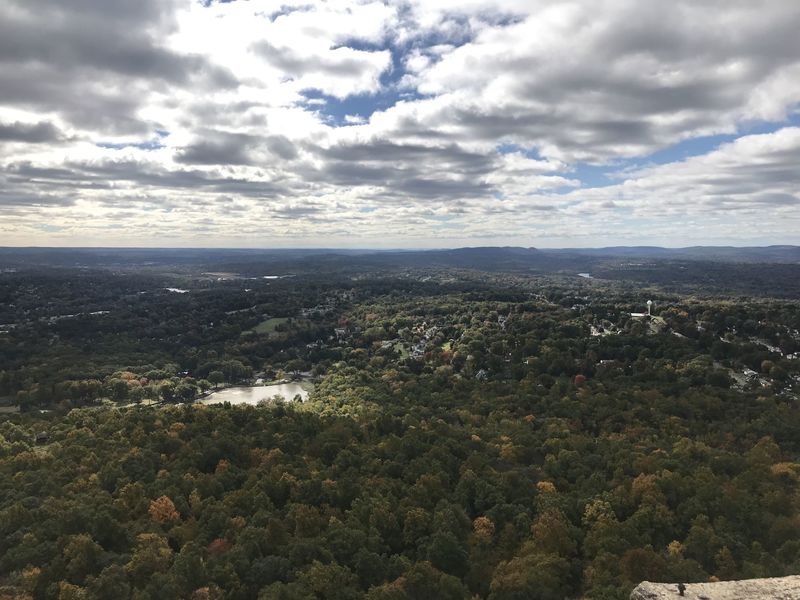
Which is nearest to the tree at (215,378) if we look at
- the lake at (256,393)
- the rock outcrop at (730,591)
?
the lake at (256,393)

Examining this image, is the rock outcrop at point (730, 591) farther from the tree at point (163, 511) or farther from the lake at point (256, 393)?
the lake at point (256, 393)

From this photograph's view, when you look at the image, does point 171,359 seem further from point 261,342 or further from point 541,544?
point 541,544

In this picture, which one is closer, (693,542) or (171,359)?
(693,542)

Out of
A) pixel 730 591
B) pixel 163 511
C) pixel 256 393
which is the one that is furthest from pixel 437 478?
pixel 256 393

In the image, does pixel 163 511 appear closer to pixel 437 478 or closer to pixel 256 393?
pixel 437 478

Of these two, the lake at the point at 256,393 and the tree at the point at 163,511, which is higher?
the tree at the point at 163,511

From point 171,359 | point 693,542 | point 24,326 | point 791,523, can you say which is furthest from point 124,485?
point 24,326
